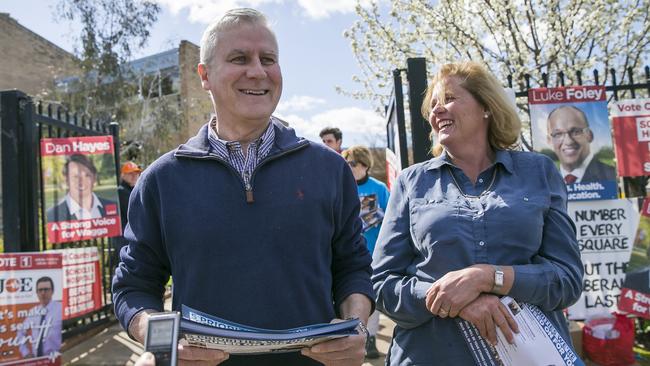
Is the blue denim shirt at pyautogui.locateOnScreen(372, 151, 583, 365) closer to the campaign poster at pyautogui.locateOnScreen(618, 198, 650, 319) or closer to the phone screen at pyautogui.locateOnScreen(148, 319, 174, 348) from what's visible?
the phone screen at pyautogui.locateOnScreen(148, 319, 174, 348)

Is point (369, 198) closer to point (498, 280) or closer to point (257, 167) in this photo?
point (498, 280)

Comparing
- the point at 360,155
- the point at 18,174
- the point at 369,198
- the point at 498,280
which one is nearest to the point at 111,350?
the point at 18,174

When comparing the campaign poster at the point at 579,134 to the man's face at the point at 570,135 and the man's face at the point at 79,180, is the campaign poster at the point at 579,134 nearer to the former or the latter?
the man's face at the point at 570,135

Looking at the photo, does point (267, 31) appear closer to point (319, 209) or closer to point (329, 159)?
point (329, 159)

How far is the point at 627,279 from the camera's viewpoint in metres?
4.53

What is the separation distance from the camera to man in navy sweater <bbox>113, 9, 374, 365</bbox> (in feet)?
4.90

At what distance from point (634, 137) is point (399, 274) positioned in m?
3.78

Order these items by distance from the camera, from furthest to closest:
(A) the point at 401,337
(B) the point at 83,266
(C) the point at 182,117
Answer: (C) the point at 182,117 → (B) the point at 83,266 → (A) the point at 401,337

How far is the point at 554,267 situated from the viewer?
180 cm

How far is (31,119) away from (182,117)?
19805 millimetres

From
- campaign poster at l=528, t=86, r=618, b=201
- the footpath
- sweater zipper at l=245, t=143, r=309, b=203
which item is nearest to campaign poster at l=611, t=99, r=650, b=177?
campaign poster at l=528, t=86, r=618, b=201

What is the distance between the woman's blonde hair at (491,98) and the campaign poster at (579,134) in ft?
8.58

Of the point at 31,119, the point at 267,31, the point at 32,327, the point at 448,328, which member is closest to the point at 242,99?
the point at 267,31

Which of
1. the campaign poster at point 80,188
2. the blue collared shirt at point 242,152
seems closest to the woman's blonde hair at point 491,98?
the blue collared shirt at point 242,152
